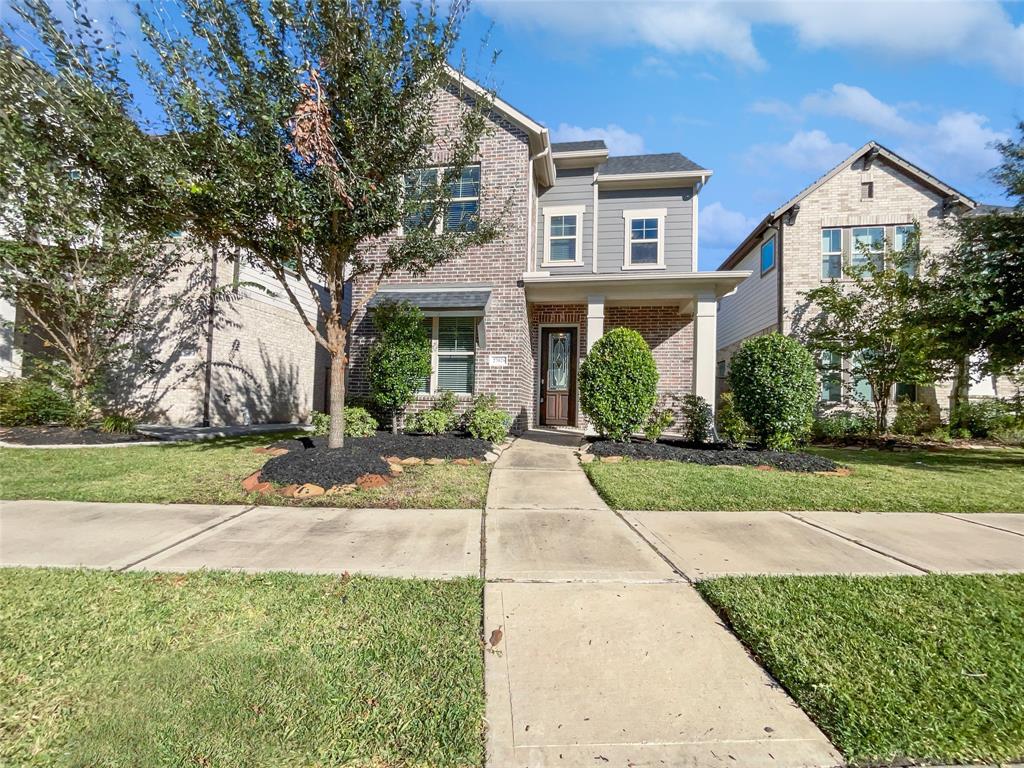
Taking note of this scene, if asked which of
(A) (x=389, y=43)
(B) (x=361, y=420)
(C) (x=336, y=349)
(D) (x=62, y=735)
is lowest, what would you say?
(D) (x=62, y=735)

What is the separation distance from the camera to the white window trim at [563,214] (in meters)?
10.9

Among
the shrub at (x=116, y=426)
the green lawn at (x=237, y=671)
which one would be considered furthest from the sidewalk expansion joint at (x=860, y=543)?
the shrub at (x=116, y=426)

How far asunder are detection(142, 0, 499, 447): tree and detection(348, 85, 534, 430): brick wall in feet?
12.0

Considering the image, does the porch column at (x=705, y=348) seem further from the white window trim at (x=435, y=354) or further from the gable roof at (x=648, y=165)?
the white window trim at (x=435, y=354)

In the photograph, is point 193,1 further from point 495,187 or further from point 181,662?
point 181,662

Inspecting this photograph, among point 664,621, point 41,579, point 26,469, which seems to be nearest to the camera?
point 664,621

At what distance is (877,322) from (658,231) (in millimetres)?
6144

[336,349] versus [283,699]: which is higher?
[336,349]

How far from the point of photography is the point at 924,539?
11.7ft

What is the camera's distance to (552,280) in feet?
29.8

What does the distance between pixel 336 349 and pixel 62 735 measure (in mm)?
4719

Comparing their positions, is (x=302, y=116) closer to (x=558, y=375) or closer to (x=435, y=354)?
(x=435, y=354)

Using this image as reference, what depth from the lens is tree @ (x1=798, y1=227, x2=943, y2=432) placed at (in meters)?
11.0

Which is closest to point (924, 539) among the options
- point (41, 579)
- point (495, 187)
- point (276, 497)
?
point (276, 497)
